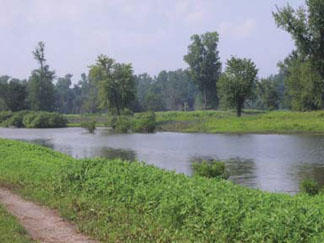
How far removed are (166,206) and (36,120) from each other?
244ft

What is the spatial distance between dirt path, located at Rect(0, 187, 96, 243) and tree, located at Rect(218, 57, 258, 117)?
55975 mm

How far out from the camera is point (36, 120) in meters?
79.2

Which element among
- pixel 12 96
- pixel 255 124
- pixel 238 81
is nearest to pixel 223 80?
pixel 238 81

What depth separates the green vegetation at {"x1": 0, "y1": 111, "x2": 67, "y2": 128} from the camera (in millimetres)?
79375

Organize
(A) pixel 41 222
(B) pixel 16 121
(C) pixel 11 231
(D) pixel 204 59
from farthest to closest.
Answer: (D) pixel 204 59
(B) pixel 16 121
(A) pixel 41 222
(C) pixel 11 231

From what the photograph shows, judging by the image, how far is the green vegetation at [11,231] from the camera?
8.03 meters

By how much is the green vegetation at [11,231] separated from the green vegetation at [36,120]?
71.7 m

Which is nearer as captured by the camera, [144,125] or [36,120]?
[144,125]

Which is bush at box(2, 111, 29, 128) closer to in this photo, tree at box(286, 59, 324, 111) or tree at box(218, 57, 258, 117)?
tree at box(218, 57, 258, 117)

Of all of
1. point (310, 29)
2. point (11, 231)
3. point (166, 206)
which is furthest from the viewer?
point (310, 29)

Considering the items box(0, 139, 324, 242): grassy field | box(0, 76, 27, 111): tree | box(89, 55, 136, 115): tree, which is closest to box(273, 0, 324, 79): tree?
box(0, 139, 324, 242): grassy field

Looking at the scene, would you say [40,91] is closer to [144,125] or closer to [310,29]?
[144,125]

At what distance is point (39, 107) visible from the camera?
102 m

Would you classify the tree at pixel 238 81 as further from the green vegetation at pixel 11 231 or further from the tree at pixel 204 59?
the green vegetation at pixel 11 231
